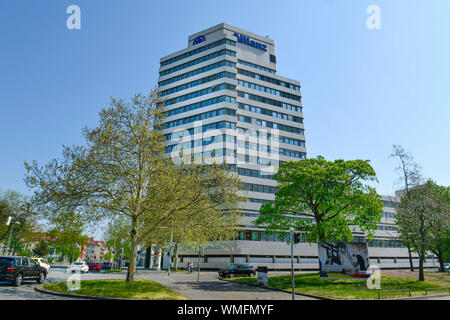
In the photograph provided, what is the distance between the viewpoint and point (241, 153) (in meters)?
57.7

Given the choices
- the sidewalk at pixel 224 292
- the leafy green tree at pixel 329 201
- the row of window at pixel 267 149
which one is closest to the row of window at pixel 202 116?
the row of window at pixel 267 149

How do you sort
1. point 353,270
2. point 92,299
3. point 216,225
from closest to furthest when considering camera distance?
point 92,299 → point 216,225 → point 353,270

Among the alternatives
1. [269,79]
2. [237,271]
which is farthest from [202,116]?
[237,271]

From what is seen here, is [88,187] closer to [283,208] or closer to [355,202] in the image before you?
[283,208]

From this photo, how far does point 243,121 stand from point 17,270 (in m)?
49.8

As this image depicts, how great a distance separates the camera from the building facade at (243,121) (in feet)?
175

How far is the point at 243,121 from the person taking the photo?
6078cm

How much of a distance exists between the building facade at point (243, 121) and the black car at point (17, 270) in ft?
116

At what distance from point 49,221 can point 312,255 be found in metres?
52.1

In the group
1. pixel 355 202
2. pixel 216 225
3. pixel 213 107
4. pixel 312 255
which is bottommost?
pixel 312 255

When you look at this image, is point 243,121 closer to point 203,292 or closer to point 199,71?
point 199,71

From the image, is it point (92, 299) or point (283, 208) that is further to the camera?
point (283, 208)
